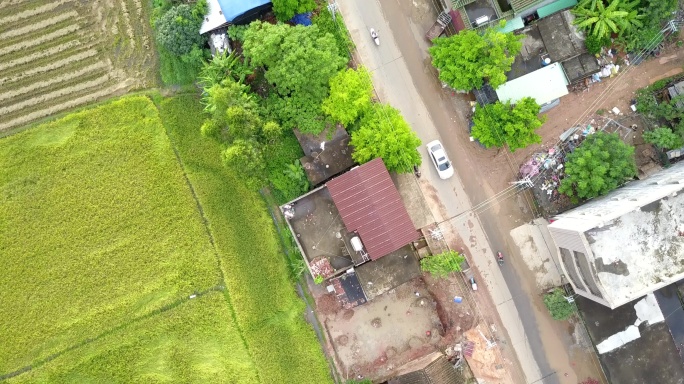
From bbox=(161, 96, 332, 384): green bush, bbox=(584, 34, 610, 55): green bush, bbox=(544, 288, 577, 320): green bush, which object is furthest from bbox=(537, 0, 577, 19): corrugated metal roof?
bbox=(161, 96, 332, 384): green bush

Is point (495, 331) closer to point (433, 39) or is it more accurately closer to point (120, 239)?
point (433, 39)

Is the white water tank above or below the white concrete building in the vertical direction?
above

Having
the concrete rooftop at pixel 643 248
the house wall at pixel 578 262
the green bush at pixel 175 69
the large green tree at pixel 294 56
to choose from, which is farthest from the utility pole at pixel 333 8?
the concrete rooftop at pixel 643 248

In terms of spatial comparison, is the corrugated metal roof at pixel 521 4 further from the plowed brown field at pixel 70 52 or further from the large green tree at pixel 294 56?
the plowed brown field at pixel 70 52

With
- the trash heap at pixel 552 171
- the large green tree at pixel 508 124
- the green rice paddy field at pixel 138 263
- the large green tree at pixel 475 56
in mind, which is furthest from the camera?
the trash heap at pixel 552 171

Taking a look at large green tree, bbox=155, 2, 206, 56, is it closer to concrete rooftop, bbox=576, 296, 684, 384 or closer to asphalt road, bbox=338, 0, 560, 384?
asphalt road, bbox=338, 0, 560, 384

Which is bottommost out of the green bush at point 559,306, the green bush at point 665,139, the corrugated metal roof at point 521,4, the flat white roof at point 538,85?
the green bush at point 559,306

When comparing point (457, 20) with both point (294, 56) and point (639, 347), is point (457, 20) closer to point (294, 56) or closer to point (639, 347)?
point (294, 56)
